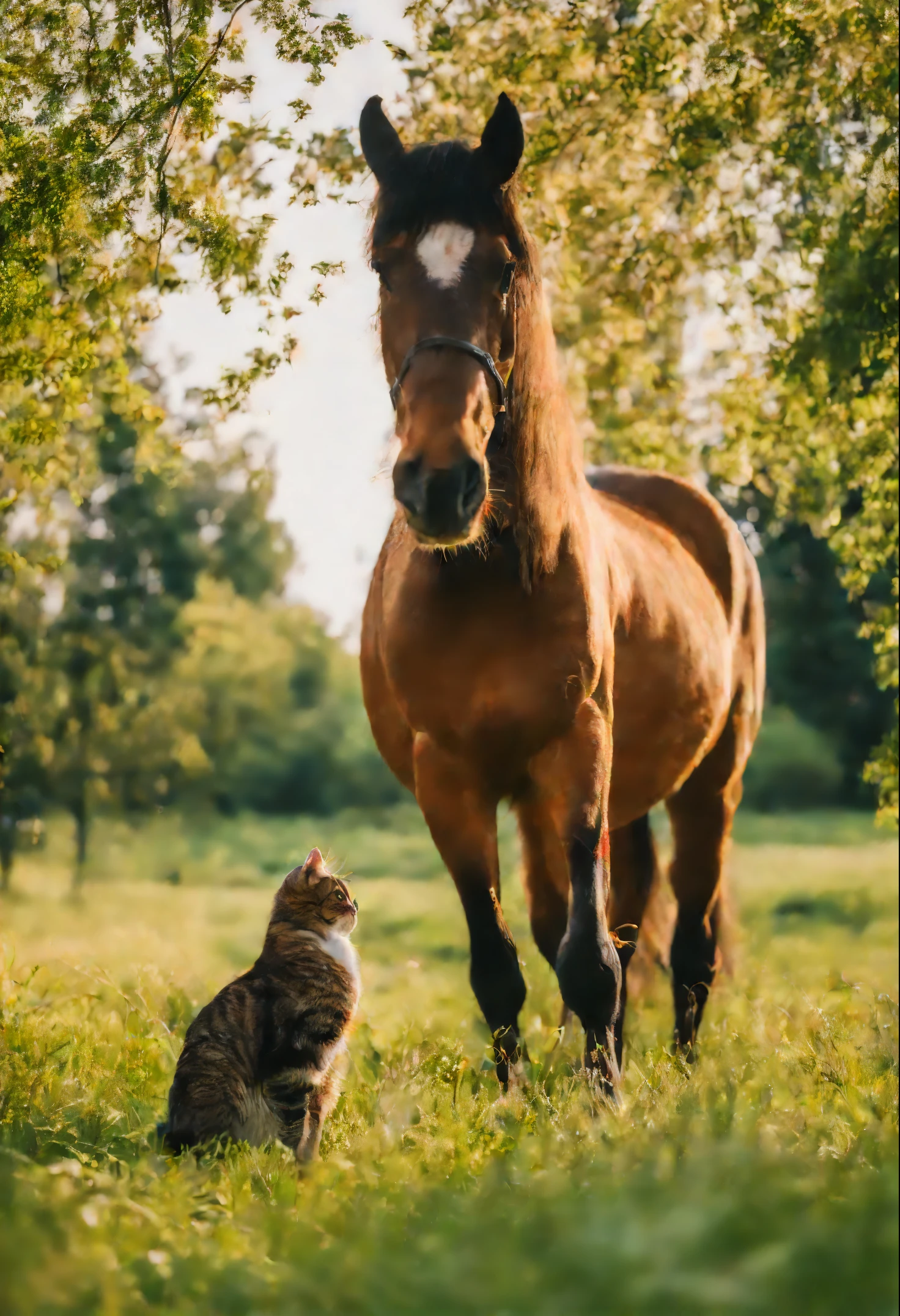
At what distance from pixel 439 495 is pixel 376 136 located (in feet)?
4.63

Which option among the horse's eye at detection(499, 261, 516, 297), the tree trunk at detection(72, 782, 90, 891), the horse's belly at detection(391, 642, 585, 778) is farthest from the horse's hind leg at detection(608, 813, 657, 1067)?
the tree trunk at detection(72, 782, 90, 891)

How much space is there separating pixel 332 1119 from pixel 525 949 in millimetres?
4957

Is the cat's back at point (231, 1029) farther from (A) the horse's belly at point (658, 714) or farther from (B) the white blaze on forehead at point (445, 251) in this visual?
(B) the white blaze on forehead at point (445, 251)

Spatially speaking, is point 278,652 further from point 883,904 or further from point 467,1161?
point 467,1161

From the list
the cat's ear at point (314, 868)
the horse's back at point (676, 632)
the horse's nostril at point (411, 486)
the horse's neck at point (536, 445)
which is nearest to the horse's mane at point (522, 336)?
the horse's neck at point (536, 445)

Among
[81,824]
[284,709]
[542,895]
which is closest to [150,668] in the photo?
[81,824]

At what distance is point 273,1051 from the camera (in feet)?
11.5

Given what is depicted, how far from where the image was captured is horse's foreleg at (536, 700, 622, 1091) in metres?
3.69

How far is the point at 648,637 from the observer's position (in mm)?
4918

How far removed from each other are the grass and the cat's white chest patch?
39 cm

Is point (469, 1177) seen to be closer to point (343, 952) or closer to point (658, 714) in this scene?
point (343, 952)

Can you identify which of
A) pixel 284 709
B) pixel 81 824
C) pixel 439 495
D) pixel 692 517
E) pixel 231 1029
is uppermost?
pixel 692 517

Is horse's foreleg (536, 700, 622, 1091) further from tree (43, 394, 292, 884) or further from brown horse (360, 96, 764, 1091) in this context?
tree (43, 394, 292, 884)

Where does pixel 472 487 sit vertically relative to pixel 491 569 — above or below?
above
